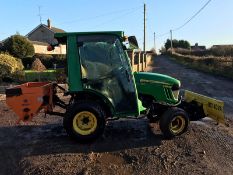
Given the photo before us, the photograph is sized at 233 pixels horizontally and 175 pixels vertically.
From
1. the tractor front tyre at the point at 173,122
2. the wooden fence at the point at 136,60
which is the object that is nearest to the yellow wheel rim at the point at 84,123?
the tractor front tyre at the point at 173,122

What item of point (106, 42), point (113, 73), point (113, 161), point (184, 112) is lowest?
point (113, 161)

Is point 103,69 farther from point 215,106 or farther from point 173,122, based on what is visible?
point 215,106

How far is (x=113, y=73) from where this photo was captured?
805 centimetres

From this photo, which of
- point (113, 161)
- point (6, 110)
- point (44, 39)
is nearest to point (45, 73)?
point (6, 110)

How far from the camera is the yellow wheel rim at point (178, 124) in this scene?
8395 mm

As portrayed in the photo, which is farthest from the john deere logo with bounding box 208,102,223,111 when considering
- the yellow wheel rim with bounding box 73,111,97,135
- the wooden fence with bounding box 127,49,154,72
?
the wooden fence with bounding box 127,49,154,72

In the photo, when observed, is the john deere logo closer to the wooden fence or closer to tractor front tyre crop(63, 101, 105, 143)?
tractor front tyre crop(63, 101, 105, 143)

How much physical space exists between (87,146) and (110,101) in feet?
3.47

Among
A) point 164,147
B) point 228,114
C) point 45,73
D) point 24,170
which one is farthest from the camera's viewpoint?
point 45,73

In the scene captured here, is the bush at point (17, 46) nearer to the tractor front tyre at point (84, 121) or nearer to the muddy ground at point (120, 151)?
the muddy ground at point (120, 151)

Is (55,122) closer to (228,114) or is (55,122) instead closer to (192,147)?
(192,147)

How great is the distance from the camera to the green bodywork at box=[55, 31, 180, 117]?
26.0ft

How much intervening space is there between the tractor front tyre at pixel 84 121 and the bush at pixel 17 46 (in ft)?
69.0

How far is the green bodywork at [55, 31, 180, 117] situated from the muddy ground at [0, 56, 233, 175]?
2.71 feet
